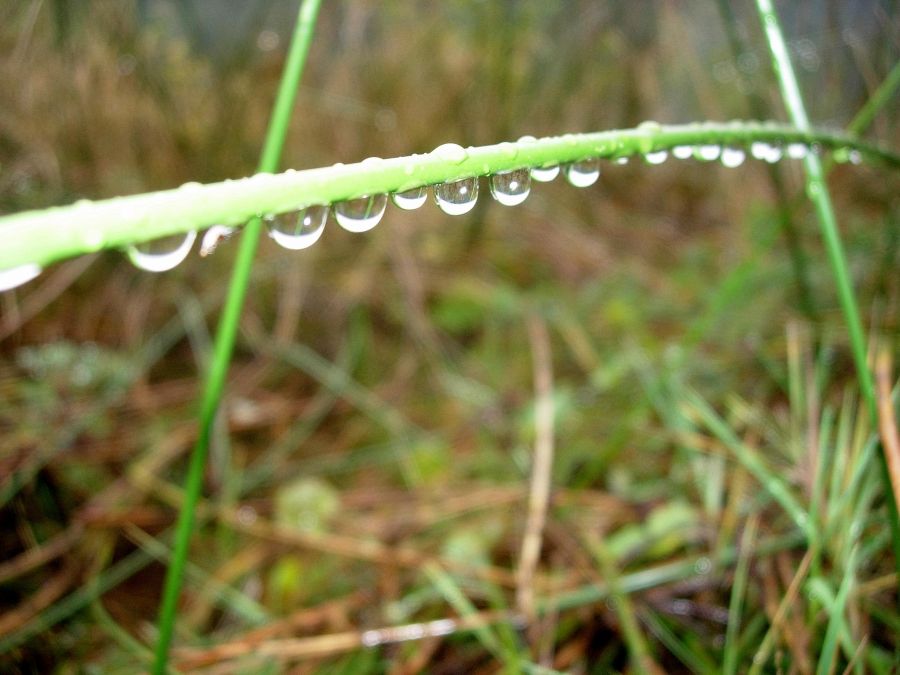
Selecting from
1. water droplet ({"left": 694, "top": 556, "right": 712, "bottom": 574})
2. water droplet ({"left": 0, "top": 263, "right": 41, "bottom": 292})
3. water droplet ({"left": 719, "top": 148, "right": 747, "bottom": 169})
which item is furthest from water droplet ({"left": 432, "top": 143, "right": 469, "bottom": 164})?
water droplet ({"left": 694, "top": 556, "right": 712, "bottom": 574})

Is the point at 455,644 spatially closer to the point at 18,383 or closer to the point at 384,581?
the point at 384,581

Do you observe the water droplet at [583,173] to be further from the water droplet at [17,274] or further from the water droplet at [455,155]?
the water droplet at [17,274]

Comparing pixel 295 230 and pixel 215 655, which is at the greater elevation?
pixel 295 230

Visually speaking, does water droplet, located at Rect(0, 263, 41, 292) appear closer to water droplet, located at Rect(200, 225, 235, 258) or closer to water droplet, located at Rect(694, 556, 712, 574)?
water droplet, located at Rect(200, 225, 235, 258)

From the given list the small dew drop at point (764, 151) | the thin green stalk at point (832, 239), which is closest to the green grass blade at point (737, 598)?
the thin green stalk at point (832, 239)

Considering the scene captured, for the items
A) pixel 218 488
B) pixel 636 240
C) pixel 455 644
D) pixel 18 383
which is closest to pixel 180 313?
pixel 18 383

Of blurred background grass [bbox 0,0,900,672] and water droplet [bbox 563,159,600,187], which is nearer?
water droplet [bbox 563,159,600,187]
